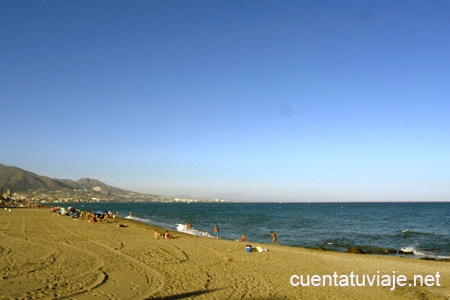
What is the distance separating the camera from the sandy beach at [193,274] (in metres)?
10.2

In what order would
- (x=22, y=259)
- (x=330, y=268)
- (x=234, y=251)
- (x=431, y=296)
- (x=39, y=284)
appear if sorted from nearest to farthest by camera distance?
1. (x=39, y=284)
2. (x=431, y=296)
3. (x=22, y=259)
4. (x=330, y=268)
5. (x=234, y=251)

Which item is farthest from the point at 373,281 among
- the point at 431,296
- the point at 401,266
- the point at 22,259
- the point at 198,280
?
the point at 22,259

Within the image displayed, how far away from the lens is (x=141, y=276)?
40.0 ft

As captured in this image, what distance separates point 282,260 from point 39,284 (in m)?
11.8

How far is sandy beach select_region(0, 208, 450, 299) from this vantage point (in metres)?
10.2

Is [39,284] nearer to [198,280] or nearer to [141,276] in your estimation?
[141,276]

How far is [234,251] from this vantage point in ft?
67.9

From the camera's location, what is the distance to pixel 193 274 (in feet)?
43.2

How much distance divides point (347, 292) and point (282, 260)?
19.6 feet

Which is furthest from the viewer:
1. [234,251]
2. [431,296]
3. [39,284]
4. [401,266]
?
[234,251]

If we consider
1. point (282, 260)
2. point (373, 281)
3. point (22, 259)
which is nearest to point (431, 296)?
point (373, 281)

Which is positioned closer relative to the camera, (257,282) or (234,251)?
(257,282)

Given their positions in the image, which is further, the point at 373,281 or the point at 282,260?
the point at 282,260

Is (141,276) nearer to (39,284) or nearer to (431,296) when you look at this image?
(39,284)
